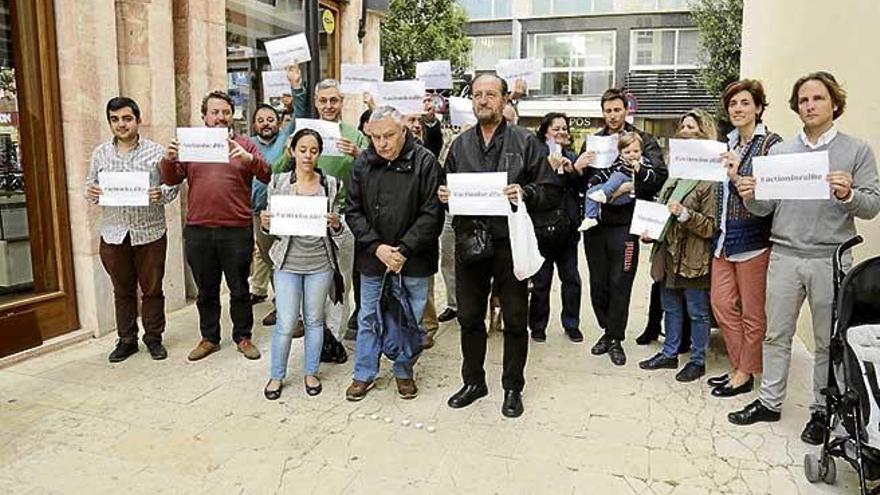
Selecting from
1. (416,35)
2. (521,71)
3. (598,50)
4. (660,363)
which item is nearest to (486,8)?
(598,50)

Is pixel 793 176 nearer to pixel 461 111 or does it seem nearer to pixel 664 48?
pixel 461 111

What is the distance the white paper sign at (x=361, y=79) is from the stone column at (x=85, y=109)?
1.85 m

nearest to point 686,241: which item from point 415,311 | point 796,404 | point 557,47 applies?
point 796,404

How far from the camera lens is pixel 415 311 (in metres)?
4.32

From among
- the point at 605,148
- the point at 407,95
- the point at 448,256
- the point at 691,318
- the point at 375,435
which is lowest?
the point at 375,435

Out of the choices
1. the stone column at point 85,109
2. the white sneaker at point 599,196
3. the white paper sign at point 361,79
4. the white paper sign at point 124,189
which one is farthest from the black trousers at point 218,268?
the white sneaker at point 599,196

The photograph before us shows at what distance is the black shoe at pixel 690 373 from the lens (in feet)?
15.4

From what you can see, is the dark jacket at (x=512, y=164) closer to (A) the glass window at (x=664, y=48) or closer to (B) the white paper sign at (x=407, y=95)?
(B) the white paper sign at (x=407, y=95)

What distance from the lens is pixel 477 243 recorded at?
3.98 meters

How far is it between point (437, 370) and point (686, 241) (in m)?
1.92

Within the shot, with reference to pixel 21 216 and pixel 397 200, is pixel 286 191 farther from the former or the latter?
pixel 21 216

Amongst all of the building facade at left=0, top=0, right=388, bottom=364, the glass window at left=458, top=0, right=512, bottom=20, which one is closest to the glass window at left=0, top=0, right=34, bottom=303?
the building facade at left=0, top=0, right=388, bottom=364

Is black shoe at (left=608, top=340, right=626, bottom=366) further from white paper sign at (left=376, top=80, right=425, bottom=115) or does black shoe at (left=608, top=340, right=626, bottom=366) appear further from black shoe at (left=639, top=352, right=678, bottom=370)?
white paper sign at (left=376, top=80, right=425, bottom=115)

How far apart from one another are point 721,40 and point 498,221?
19506mm
